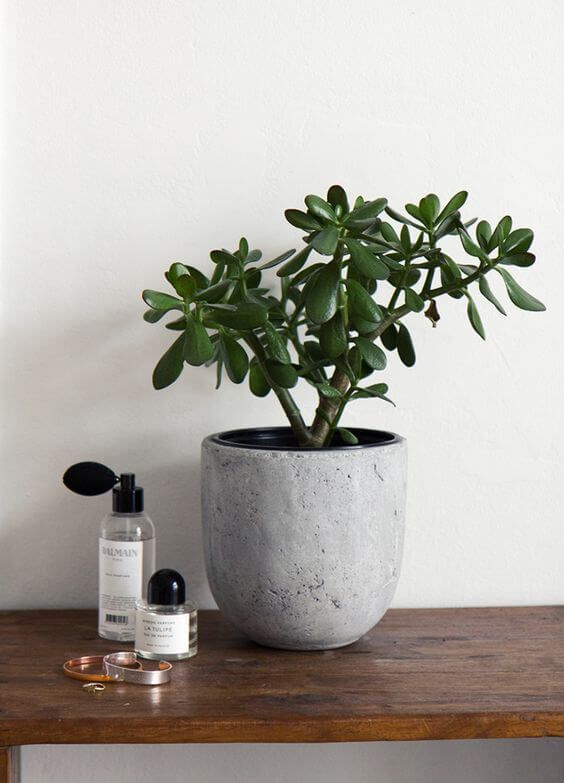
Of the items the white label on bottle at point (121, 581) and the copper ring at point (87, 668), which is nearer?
the copper ring at point (87, 668)

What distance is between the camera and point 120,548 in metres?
0.97

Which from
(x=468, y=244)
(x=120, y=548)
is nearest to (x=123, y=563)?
(x=120, y=548)

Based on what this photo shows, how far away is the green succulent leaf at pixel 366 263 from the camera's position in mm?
856

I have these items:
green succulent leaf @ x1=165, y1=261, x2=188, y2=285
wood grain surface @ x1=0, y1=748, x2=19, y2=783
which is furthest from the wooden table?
green succulent leaf @ x1=165, y1=261, x2=188, y2=285

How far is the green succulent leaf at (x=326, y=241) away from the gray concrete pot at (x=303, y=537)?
196 millimetres

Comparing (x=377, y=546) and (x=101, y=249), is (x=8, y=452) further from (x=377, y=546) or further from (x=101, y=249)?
(x=377, y=546)

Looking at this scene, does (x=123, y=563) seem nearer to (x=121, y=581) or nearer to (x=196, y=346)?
(x=121, y=581)

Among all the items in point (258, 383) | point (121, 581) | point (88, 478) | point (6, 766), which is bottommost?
point (6, 766)

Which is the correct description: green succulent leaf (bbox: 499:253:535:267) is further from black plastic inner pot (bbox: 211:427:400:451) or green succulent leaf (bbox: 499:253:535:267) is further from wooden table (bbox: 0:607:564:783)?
wooden table (bbox: 0:607:564:783)

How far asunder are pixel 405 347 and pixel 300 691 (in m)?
0.37

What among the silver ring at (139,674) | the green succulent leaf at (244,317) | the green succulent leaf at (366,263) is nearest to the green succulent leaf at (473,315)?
the green succulent leaf at (366,263)

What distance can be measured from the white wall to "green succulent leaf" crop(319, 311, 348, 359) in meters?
0.21

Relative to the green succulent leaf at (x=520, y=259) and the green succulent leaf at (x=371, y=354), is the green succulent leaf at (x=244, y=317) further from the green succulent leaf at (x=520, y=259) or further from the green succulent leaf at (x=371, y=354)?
the green succulent leaf at (x=520, y=259)

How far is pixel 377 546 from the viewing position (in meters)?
0.93
